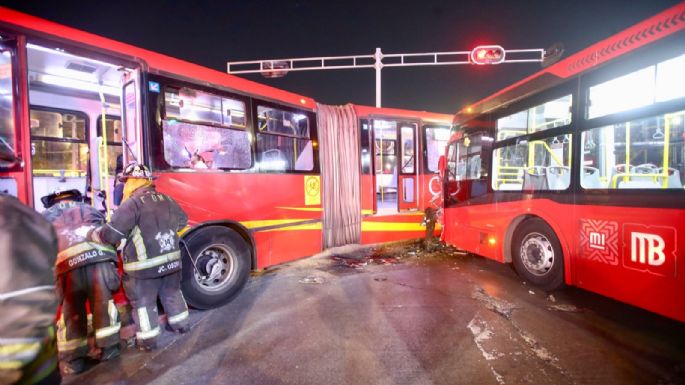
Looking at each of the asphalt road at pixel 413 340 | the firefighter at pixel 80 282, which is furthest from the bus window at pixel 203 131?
the asphalt road at pixel 413 340

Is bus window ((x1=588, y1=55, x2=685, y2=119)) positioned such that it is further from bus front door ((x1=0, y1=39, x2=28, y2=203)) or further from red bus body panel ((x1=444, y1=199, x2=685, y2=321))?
bus front door ((x1=0, y1=39, x2=28, y2=203))

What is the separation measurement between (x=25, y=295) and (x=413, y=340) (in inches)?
123

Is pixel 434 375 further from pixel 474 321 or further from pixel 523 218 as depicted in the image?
pixel 523 218

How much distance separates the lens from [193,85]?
13.9 feet

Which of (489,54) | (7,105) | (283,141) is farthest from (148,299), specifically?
(489,54)

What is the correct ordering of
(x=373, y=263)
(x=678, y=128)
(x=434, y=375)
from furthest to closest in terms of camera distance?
(x=373, y=263), (x=678, y=128), (x=434, y=375)

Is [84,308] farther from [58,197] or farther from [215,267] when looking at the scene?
[215,267]

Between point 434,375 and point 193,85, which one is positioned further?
point 193,85

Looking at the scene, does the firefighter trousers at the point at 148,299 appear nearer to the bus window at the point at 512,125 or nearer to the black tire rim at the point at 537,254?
the black tire rim at the point at 537,254

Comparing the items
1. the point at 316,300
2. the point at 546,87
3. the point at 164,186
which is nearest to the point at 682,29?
the point at 546,87

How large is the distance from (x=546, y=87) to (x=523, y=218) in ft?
6.01

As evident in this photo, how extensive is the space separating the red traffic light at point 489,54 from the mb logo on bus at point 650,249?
30.9 feet

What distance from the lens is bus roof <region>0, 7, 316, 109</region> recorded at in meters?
2.99

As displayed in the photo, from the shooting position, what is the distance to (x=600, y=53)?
12.1 feet
